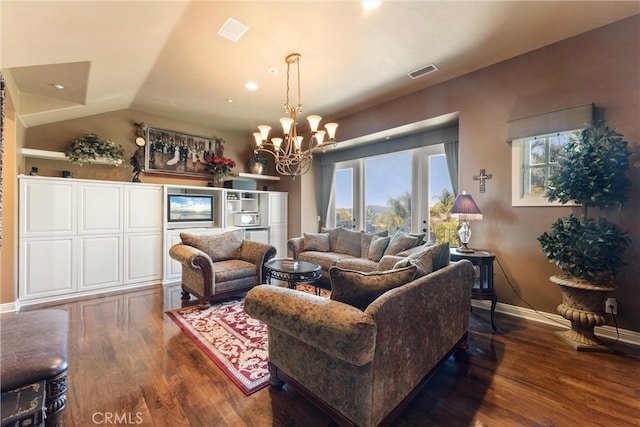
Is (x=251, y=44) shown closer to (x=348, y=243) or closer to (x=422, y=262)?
(x=422, y=262)

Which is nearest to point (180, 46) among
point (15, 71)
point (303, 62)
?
point (303, 62)

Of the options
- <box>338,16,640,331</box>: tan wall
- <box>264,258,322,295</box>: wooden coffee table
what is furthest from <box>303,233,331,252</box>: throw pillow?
<box>338,16,640,331</box>: tan wall

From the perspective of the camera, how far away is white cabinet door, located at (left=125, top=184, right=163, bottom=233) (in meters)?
4.34

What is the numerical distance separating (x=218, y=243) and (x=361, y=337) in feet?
10.9

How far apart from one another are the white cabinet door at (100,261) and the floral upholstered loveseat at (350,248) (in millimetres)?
2742

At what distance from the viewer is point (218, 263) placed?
12.8ft

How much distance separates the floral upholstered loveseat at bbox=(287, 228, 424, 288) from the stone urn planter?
5.36 ft

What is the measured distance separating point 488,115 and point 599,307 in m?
2.37

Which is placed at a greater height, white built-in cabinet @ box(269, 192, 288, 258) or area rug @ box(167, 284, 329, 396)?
white built-in cabinet @ box(269, 192, 288, 258)

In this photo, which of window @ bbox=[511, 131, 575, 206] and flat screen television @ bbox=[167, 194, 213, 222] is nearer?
window @ bbox=[511, 131, 575, 206]

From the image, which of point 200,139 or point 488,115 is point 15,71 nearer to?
point 200,139

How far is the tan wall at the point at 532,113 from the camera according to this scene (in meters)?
2.61

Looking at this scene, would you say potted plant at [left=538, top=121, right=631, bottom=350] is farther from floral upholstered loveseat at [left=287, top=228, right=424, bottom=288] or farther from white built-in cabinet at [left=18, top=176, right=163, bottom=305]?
white built-in cabinet at [left=18, top=176, right=163, bottom=305]

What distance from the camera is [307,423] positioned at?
160 centimetres
